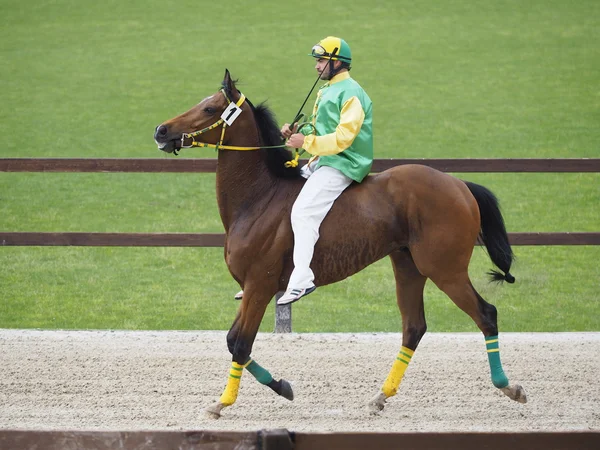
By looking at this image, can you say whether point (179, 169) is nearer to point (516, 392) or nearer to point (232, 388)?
point (232, 388)

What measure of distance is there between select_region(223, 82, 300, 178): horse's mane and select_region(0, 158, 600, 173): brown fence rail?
1606mm

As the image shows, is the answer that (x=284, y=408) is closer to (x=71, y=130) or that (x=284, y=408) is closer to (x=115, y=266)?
(x=115, y=266)

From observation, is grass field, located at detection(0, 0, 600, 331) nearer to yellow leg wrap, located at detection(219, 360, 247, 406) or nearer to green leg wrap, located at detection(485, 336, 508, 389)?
green leg wrap, located at detection(485, 336, 508, 389)

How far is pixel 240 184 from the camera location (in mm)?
5504

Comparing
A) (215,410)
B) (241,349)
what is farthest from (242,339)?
(215,410)

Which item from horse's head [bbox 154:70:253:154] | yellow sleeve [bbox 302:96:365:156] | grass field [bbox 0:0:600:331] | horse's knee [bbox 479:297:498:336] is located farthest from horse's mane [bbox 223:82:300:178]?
grass field [bbox 0:0:600:331]

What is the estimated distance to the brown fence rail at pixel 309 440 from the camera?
298 centimetres

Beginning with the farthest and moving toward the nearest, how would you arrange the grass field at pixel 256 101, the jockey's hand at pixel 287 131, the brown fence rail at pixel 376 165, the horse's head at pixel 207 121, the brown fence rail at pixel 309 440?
the grass field at pixel 256 101, the brown fence rail at pixel 376 165, the jockey's hand at pixel 287 131, the horse's head at pixel 207 121, the brown fence rail at pixel 309 440

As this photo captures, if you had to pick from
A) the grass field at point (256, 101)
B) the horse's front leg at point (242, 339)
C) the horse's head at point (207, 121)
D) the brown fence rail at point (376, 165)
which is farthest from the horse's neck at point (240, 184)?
the grass field at point (256, 101)

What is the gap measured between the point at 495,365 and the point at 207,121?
230 cm

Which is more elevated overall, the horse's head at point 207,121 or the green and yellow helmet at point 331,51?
the green and yellow helmet at point 331,51

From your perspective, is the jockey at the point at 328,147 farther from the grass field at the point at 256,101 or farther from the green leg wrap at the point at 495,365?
the grass field at the point at 256,101

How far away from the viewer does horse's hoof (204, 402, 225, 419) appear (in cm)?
531

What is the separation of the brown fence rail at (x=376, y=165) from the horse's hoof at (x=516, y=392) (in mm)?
2248
